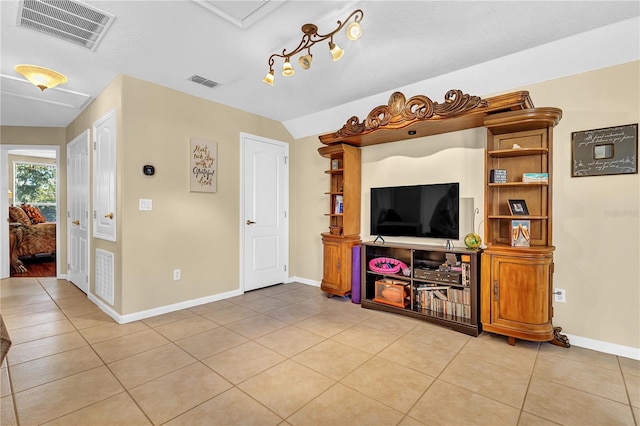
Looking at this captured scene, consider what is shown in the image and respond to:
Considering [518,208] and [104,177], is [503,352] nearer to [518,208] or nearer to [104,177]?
[518,208]

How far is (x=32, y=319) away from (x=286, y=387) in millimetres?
3075

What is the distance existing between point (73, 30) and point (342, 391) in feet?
10.9

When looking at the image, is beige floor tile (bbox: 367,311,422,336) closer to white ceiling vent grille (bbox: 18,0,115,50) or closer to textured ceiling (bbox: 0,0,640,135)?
textured ceiling (bbox: 0,0,640,135)

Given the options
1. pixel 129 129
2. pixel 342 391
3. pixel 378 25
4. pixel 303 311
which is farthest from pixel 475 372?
pixel 129 129

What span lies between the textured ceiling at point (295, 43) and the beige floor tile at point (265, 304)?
2.56 metres

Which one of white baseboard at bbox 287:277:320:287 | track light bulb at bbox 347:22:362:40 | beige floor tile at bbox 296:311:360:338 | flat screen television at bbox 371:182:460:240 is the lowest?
beige floor tile at bbox 296:311:360:338

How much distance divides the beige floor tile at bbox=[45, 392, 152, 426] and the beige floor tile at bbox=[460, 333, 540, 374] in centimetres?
232

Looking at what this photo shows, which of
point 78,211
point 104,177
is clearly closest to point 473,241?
point 104,177

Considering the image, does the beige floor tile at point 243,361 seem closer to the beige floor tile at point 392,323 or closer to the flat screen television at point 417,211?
the beige floor tile at point 392,323

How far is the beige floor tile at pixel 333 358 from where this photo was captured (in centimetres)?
221

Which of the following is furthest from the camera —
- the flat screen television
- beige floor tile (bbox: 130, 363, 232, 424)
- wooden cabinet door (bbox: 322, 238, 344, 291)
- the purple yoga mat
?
wooden cabinet door (bbox: 322, 238, 344, 291)

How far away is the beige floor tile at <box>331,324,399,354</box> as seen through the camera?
2.60 m

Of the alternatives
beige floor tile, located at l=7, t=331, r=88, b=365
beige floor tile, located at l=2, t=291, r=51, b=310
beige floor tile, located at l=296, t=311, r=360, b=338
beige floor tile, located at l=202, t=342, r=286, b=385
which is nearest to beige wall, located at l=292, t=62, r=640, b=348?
beige floor tile, located at l=296, t=311, r=360, b=338

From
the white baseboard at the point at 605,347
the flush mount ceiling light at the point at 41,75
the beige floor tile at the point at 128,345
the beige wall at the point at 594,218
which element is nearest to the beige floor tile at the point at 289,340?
the beige floor tile at the point at 128,345
